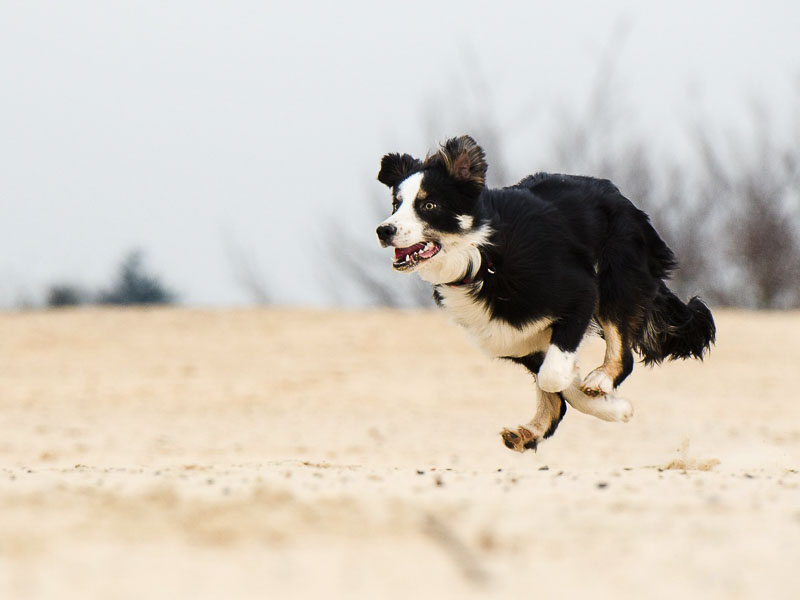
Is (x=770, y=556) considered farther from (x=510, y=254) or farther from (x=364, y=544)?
(x=510, y=254)

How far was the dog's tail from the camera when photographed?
7099 millimetres

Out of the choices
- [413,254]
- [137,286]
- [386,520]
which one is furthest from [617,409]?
[137,286]

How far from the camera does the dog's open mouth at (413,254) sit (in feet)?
19.3

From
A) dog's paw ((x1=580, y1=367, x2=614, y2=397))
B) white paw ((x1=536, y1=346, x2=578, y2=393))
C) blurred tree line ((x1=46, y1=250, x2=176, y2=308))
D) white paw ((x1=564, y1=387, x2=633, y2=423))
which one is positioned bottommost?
blurred tree line ((x1=46, y1=250, x2=176, y2=308))

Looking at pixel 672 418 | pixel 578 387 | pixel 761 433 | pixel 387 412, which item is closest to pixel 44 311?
pixel 387 412

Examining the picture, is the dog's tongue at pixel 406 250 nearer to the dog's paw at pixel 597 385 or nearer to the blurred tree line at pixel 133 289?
the dog's paw at pixel 597 385

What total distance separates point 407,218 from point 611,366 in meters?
1.56

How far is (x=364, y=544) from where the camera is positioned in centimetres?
394

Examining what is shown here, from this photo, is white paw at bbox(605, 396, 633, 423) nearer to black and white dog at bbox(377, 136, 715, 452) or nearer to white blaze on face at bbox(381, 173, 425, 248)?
black and white dog at bbox(377, 136, 715, 452)

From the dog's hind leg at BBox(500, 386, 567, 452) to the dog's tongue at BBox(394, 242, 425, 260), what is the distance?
120 centimetres

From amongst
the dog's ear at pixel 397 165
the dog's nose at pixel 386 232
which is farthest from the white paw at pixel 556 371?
the dog's ear at pixel 397 165

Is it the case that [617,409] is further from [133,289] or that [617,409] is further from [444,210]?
[133,289]

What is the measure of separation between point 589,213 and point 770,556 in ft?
9.96

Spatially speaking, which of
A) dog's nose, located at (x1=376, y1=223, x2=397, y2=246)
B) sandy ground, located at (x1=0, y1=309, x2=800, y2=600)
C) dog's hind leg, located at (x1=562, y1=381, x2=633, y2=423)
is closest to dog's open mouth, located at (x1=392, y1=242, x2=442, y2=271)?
dog's nose, located at (x1=376, y1=223, x2=397, y2=246)
